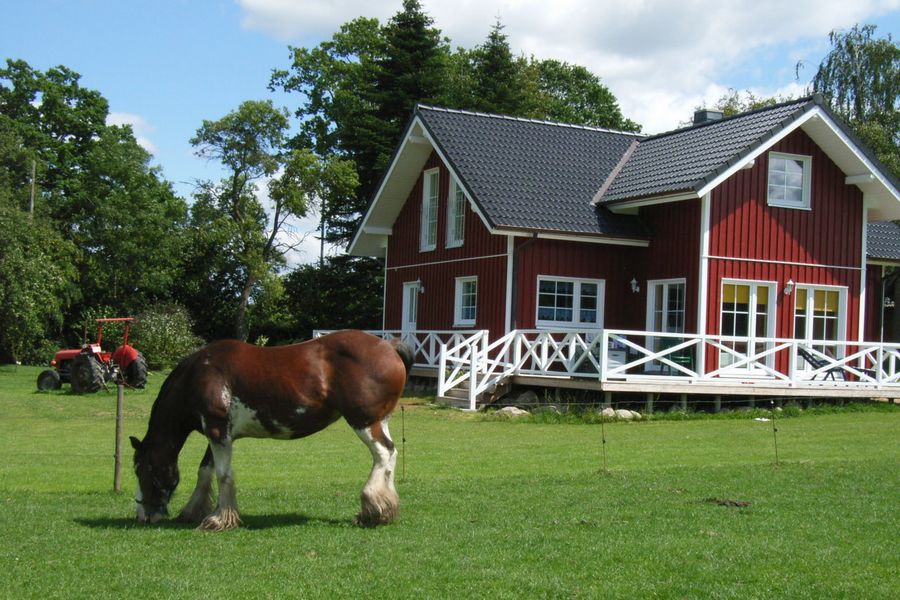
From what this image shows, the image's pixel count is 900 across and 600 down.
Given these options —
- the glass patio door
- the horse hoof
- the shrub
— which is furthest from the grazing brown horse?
the shrub

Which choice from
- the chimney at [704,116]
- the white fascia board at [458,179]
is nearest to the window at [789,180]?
the chimney at [704,116]

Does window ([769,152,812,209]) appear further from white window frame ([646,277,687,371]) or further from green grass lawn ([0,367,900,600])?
green grass lawn ([0,367,900,600])

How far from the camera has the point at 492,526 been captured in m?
9.27

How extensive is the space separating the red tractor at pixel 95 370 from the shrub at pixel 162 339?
27.5 feet

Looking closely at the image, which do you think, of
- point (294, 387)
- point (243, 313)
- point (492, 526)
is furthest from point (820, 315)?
point (243, 313)

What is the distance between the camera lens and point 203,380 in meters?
9.34

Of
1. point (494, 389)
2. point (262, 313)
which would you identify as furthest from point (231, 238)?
point (494, 389)

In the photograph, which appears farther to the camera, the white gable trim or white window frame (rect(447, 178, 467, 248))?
the white gable trim

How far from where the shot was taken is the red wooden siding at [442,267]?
24984 mm

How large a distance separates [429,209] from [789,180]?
908 cm

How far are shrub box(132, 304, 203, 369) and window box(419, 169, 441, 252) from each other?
39.8 feet

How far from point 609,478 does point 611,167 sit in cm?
1609

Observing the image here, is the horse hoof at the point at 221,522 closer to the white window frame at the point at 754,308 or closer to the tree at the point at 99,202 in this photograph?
the white window frame at the point at 754,308

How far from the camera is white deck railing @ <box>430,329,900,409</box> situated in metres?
21.2
